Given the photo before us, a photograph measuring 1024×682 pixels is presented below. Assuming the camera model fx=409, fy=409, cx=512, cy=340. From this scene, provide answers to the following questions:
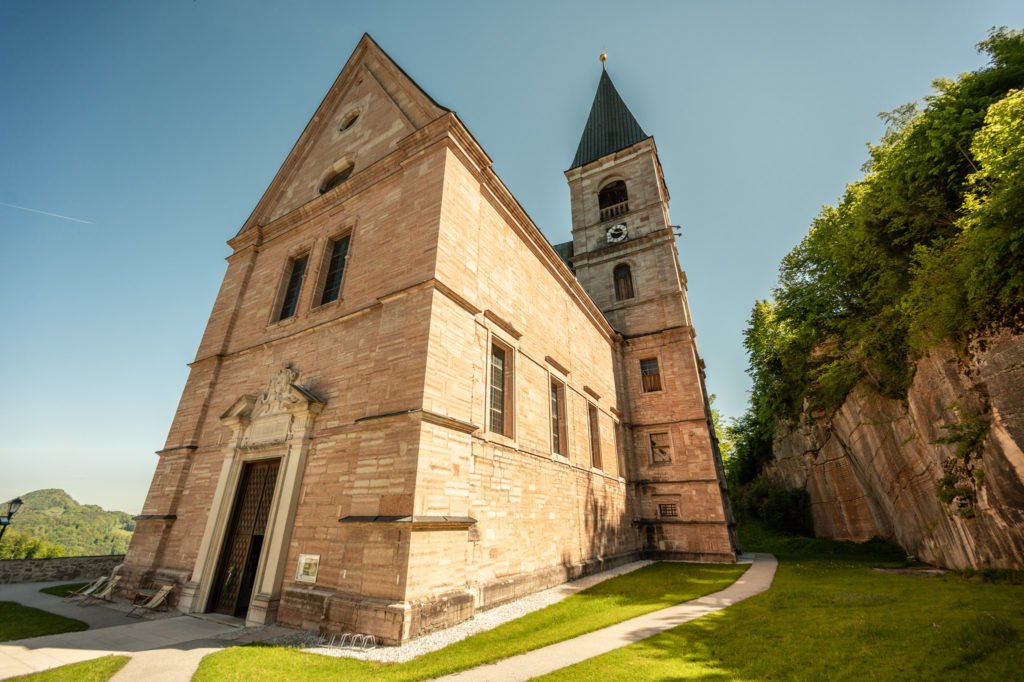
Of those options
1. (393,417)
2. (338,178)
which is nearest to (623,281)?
(338,178)

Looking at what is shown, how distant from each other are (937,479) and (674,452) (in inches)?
322

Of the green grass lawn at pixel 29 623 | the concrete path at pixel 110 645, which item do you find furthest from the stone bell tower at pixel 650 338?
the green grass lawn at pixel 29 623

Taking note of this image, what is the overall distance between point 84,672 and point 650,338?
19476mm

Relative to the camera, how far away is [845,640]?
5273 mm

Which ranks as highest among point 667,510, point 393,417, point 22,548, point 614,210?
Result: point 614,210

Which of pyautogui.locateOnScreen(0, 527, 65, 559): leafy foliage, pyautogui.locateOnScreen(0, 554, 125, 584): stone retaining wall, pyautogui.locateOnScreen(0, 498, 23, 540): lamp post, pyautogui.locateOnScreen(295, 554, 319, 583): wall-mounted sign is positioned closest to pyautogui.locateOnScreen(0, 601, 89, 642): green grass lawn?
pyautogui.locateOnScreen(295, 554, 319, 583): wall-mounted sign

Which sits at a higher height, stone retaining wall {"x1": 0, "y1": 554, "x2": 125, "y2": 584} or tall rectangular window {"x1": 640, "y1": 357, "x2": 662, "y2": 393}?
tall rectangular window {"x1": 640, "y1": 357, "x2": 662, "y2": 393}

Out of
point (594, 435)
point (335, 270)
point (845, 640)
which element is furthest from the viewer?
point (594, 435)

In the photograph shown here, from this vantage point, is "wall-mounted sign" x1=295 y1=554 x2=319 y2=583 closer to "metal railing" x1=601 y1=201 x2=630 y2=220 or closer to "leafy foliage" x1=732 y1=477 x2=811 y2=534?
"metal railing" x1=601 y1=201 x2=630 y2=220

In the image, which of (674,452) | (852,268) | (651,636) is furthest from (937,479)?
(651,636)

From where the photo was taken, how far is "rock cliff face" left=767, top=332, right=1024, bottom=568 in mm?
8109

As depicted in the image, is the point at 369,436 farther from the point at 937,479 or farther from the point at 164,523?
the point at 937,479

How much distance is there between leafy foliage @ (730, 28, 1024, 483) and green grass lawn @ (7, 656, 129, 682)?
1494cm

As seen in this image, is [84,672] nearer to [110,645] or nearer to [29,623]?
[110,645]
